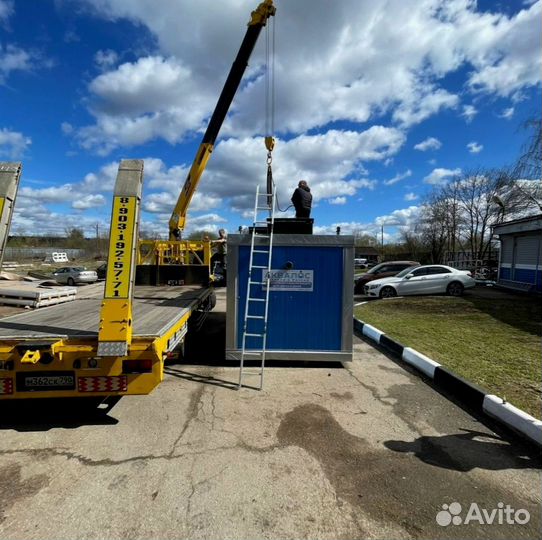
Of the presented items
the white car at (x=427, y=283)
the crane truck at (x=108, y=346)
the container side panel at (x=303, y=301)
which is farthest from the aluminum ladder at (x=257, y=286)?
the white car at (x=427, y=283)

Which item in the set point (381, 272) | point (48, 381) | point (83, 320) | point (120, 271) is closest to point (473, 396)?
point (120, 271)

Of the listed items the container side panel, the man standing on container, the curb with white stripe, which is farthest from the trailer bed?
the curb with white stripe

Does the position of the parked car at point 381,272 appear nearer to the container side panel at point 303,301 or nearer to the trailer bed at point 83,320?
the container side panel at point 303,301

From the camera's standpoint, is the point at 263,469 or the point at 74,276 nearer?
the point at 263,469

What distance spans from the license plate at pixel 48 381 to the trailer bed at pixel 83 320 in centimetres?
37

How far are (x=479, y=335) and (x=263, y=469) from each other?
717cm

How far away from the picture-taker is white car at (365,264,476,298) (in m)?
15.6

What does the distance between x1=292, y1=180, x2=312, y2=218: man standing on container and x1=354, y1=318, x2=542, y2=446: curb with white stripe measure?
127 inches

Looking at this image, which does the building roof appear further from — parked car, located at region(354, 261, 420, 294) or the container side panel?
the container side panel

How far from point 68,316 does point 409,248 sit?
5192 centimetres

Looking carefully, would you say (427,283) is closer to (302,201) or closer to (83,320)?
(302,201)

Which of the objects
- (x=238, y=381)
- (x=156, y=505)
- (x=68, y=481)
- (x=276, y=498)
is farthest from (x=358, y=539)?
(x=238, y=381)

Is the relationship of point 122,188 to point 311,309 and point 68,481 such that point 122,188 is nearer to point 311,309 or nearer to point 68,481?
point 68,481

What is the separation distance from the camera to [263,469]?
10.5 feet
